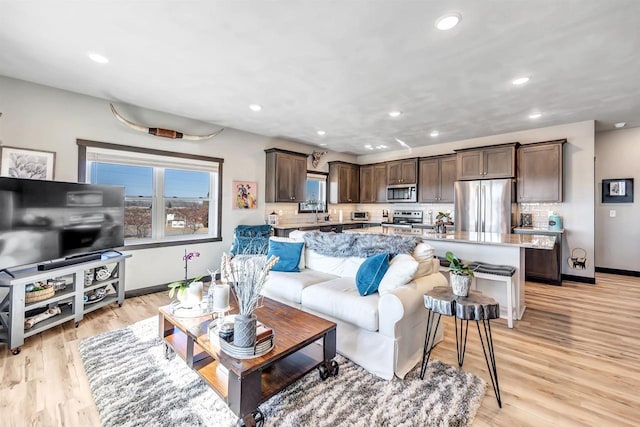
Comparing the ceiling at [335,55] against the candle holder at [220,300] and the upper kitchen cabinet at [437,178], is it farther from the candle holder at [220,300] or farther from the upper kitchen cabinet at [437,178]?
the candle holder at [220,300]

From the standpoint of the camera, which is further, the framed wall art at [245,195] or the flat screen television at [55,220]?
the framed wall art at [245,195]

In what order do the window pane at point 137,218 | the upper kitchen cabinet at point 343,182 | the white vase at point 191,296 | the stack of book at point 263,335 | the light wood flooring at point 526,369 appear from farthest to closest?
the upper kitchen cabinet at point 343,182
the window pane at point 137,218
the white vase at point 191,296
the light wood flooring at point 526,369
the stack of book at point 263,335

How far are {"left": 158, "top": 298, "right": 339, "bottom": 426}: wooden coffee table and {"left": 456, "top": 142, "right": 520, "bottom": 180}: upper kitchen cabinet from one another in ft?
15.7

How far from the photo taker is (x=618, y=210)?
5289 mm

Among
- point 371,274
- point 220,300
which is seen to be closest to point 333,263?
point 371,274

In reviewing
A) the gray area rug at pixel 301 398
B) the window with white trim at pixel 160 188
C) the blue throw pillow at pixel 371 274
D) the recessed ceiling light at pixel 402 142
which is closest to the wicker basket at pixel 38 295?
the gray area rug at pixel 301 398

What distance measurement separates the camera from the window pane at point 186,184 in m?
4.44

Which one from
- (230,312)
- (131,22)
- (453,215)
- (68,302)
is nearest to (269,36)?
(131,22)

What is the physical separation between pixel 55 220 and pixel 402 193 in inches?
242

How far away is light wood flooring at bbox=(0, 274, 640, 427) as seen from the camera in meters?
1.78

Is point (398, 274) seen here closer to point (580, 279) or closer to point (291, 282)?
point (291, 282)

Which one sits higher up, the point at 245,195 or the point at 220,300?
the point at 245,195

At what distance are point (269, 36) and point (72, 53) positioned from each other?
1.88 m

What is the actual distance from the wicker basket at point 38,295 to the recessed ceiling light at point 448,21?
169 inches
